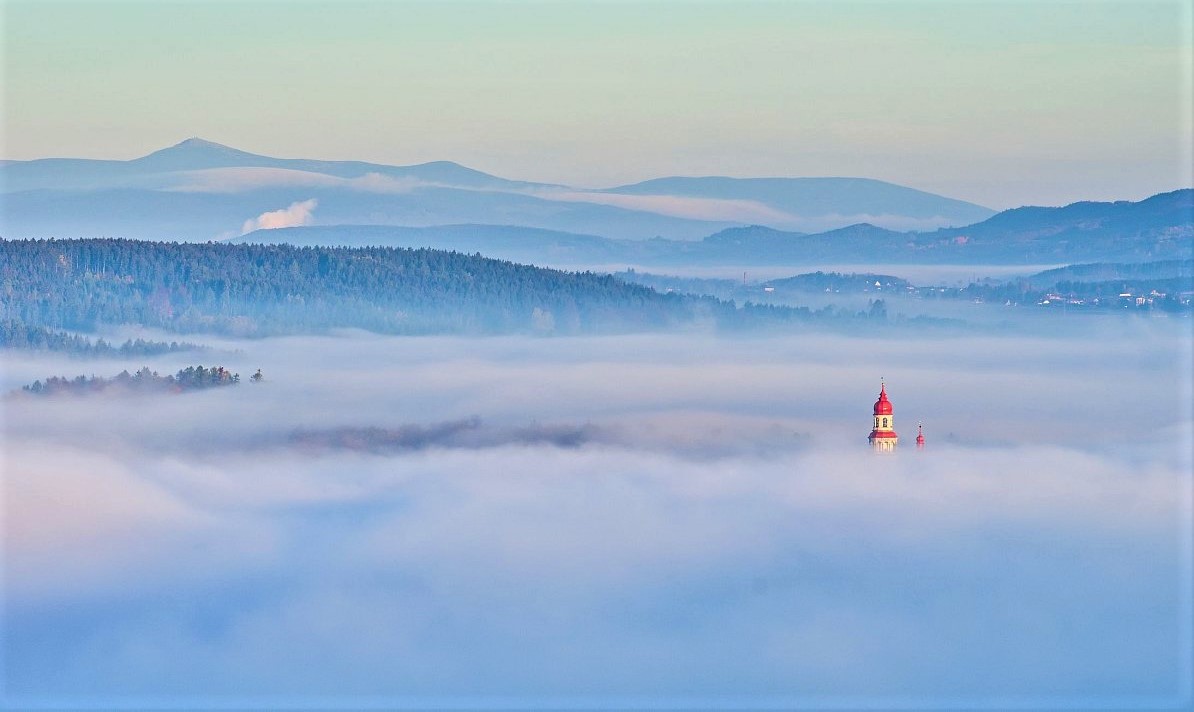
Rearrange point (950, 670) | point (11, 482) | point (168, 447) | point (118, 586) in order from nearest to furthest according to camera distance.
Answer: point (950, 670) → point (118, 586) → point (11, 482) → point (168, 447)

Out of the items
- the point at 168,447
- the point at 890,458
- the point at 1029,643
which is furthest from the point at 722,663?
the point at 168,447

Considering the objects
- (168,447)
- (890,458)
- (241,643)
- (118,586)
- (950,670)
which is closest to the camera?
(950,670)

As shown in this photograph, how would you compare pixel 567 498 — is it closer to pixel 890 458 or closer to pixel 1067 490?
pixel 890 458

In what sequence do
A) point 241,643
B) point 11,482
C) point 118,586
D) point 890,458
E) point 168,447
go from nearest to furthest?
point 241,643
point 118,586
point 11,482
point 890,458
point 168,447

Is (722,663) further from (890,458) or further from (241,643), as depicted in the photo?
(890,458)

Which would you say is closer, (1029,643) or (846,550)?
(1029,643)

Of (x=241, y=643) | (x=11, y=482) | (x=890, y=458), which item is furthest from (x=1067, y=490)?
(x=11, y=482)
